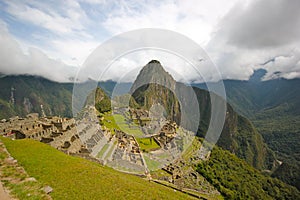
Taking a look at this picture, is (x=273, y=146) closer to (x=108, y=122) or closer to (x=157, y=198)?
(x=108, y=122)

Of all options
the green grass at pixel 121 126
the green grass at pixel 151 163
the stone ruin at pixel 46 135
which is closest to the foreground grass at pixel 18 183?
the stone ruin at pixel 46 135

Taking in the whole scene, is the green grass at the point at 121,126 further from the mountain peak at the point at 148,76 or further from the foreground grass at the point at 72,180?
the foreground grass at the point at 72,180

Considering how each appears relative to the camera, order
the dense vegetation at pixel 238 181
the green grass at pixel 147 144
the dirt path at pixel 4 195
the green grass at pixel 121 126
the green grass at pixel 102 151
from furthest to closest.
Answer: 1. the dense vegetation at pixel 238 181
2. the green grass at pixel 147 144
3. the green grass at pixel 121 126
4. the green grass at pixel 102 151
5. the dirt path at pixel 4 195

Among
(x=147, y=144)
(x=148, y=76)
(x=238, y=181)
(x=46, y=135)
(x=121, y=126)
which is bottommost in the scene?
(x=238, y=181)

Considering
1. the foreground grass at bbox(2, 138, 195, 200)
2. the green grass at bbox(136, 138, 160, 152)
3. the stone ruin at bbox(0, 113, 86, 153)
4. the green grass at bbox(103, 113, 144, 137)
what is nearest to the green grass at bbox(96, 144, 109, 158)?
the stone ruin at bbox(0, 113, 86, 153)

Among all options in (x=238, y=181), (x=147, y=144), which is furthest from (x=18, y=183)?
(x=238, y=181)

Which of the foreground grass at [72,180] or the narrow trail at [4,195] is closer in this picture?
the narrow trail at [4,195]

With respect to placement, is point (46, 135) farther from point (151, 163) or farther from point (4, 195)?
point (4, 195)
